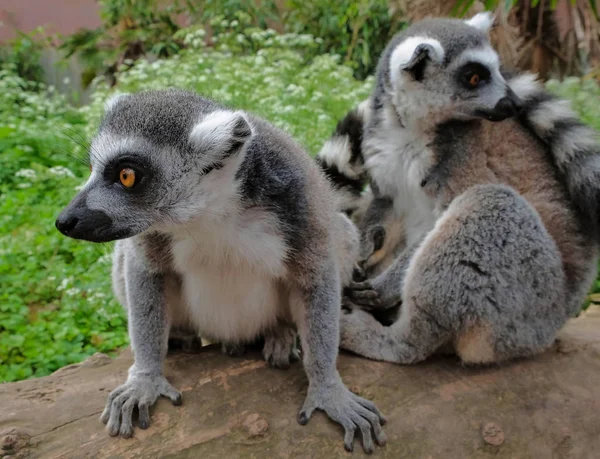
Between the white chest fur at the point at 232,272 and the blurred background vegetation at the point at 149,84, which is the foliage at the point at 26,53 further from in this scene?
the white chest fur at the point at 232,272

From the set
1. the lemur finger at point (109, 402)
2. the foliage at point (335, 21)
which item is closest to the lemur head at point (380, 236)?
the lemur finger at point (109, 402)

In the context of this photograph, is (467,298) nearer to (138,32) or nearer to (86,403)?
(86,403)

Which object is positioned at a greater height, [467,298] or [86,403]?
[467,298]

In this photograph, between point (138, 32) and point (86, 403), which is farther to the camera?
point (138, 32)

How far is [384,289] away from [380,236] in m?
0.58

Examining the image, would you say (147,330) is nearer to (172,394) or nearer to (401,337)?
(172,394)

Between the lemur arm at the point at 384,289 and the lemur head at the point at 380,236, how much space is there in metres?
0.40

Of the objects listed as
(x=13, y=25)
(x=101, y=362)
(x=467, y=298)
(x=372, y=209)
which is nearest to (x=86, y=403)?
(x=101, y=362)

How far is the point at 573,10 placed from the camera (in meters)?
9.22

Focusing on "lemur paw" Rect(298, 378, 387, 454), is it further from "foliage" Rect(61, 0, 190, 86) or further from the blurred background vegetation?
"foliage" Rect(61, 0, 190, 86)

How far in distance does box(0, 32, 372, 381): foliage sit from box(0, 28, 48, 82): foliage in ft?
12.9

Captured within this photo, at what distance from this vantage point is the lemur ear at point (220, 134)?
8.28 ft

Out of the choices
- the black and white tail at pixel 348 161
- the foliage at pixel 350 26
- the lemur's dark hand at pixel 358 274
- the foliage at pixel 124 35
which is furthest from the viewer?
the foliage at pixel 124 35

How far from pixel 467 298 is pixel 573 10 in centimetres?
782
